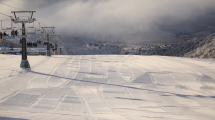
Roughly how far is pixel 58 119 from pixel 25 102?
120 inches

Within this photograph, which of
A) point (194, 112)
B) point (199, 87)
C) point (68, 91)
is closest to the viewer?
point (194, 112)

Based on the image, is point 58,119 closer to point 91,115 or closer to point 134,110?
point 91,115

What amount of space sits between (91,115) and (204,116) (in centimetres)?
465

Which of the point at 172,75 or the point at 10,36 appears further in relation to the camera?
the point at 10,36

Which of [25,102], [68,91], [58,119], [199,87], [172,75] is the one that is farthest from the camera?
[172,75]

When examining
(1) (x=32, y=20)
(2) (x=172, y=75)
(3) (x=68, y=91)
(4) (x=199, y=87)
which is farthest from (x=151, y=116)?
(1) (x=32, y=20)

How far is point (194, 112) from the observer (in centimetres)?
756

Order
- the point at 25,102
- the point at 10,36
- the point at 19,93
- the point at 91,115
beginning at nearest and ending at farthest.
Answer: the point at 91,115 → the point at 25,102 → the point at 19,93 → the point at 10,36

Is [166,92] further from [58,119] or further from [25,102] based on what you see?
[25,102]

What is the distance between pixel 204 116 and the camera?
7.05m

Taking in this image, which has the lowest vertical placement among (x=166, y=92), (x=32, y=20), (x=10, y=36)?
(x=166, y=92)

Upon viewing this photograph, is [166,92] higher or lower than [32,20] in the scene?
lower

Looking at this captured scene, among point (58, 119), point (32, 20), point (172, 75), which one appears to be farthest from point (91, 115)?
point (32, 20)

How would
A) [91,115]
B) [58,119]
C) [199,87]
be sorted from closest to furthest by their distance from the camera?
[58,119], [91,115], [199,87]
